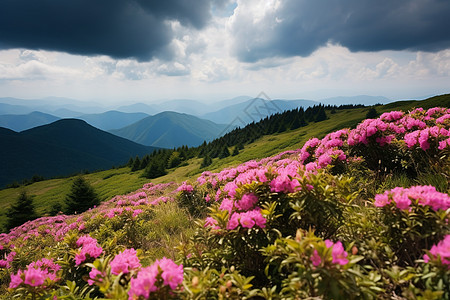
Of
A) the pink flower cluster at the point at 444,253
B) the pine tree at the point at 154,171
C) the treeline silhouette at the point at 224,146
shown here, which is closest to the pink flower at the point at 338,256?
the pink flower cluster at the point at 444,253

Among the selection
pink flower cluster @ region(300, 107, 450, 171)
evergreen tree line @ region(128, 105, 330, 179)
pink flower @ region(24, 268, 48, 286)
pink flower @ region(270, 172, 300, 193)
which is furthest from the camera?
evergreen tree line @ region(128, 105, 330, 179)

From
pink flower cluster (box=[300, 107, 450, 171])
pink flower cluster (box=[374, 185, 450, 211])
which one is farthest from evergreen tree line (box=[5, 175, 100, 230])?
pink flower cluster (box=[374, 185, 450, 211])

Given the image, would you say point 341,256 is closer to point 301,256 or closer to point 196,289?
Answer: point 301,256

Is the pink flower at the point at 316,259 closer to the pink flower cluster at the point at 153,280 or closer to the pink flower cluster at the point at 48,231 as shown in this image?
the pink flower cluster at the point at 153,280

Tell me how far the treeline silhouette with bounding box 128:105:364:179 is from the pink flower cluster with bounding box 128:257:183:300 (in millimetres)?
38538

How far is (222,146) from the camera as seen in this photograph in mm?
53250

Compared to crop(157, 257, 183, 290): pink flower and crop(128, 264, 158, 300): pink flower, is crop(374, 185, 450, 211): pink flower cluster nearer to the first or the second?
crop(157, 257, 183, 290): pink flower

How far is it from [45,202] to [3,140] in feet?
671

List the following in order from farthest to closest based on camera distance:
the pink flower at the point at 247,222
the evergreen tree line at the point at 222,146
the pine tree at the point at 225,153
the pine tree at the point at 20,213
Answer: the evergreen tree line at the point at 222,146 < the pine tree at the point at 225,153 < the pine tree at the point at 20,213 < the pink flower at the point at 247,222

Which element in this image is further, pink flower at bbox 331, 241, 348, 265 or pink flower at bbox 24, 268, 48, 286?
pink flower at bbox 24, 268, 48, 286

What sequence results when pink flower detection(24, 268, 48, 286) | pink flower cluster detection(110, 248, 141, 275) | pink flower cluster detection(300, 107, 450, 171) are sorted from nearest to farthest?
pink flower cluster detection(110, 248, 141, 275)
pink flower detection(24, 268, 48, 286)
pink flower cluster detection(300, 107, 450, 171)

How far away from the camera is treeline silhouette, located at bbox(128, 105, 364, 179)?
45219 millimetres

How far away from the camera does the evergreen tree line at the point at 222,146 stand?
45122 millimetres

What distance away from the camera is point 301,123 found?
65312 mm
